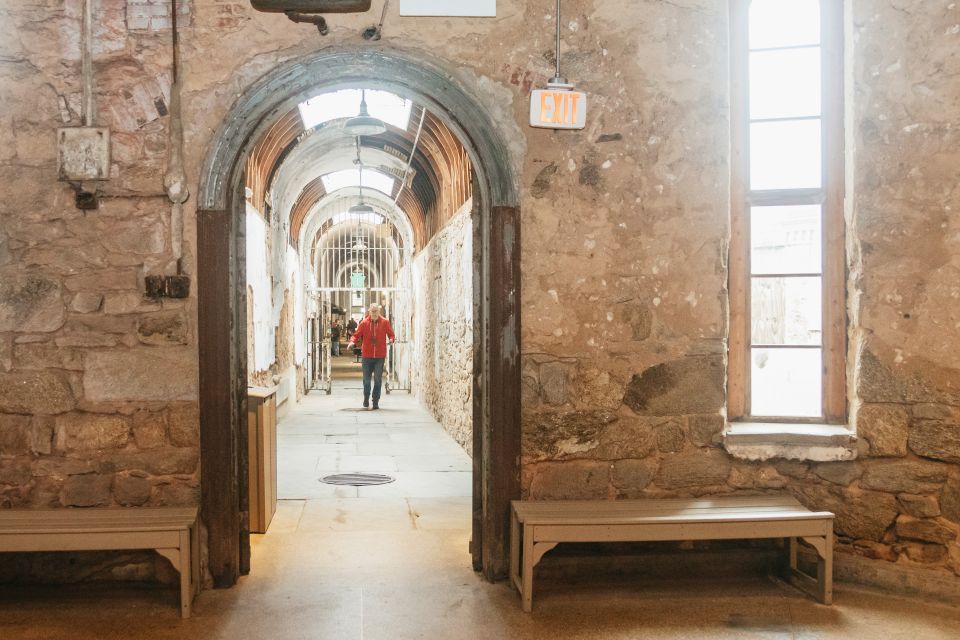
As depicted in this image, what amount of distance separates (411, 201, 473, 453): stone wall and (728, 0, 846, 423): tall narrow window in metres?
2.85

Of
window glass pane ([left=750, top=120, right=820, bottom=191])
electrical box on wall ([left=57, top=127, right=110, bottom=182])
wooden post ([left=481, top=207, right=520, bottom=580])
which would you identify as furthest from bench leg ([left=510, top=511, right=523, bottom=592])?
electrical box on wall ([left=57, top=127, right=110, bottom=182])

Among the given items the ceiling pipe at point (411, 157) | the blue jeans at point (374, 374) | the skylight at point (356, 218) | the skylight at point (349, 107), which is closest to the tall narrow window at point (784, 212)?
the ceiling pipe at point (411, 157)

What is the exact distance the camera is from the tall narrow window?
433 cm

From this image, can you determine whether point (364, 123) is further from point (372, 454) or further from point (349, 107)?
point (372, 454)

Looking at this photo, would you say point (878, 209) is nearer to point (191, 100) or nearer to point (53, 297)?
point (191, 100)

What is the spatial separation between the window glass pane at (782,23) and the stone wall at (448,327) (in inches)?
115

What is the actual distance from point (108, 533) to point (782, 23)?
4.28 metres

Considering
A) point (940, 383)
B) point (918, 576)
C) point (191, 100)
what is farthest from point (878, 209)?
point (191, 100)

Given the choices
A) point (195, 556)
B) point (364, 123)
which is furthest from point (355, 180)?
point (195, 556)

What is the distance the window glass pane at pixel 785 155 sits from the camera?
4.36 m

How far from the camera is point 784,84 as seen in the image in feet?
14.3

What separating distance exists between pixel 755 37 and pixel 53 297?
3905mm

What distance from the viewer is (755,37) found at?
14.3ft

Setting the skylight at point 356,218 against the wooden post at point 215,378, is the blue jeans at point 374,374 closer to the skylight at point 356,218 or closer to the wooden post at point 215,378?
the skylight at point 356,218
